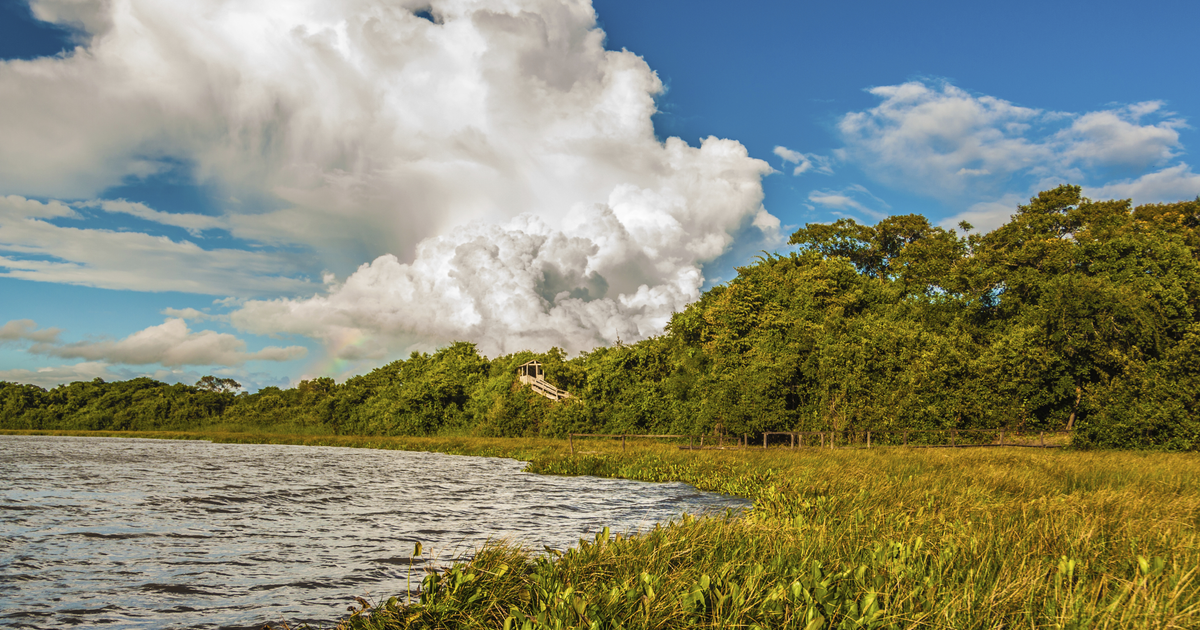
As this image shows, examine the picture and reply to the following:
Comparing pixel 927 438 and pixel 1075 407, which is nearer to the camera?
pixel 927 438

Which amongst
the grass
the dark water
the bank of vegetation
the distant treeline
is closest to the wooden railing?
the distant treeline

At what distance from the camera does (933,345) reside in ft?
133

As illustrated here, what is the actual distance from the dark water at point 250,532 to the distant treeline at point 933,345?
22.9m

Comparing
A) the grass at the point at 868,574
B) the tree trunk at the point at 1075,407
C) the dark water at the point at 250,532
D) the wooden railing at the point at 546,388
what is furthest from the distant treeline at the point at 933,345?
the grass at the point at 868,574

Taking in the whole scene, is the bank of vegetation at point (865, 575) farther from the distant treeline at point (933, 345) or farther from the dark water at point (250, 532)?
the distant treeline at point (933, 345)

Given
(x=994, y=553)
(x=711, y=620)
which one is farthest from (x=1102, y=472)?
(x=711, y=620)

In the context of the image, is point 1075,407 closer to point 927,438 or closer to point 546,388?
point 927,438

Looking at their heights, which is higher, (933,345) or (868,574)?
(933,345)

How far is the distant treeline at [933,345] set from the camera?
36.2 meters

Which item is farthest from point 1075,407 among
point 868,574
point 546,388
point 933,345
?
point 546,388

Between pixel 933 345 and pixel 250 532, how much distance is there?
39482mm

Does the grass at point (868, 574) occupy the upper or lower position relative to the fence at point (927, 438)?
lower

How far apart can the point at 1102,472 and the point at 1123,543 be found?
36.9 ft

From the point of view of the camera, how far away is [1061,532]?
27.5ft
